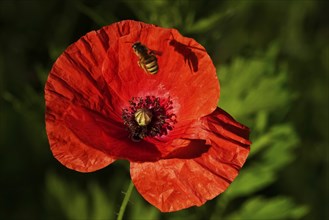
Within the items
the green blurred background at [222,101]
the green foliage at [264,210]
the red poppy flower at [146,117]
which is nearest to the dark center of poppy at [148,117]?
the red poppy flower at [146,117]

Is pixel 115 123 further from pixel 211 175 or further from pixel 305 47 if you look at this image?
pixel 305 47

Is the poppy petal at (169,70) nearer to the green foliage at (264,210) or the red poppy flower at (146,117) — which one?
the red poppy flower at (146,117)

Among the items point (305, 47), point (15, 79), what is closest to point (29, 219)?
point (15, 79)

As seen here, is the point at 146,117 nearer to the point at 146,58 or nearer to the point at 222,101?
the point at 146,58

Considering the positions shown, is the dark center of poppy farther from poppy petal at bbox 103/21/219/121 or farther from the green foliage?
the green foliage

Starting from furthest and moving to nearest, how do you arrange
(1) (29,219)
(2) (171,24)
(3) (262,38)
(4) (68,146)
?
(3) (262,38), (1) (29,219), (2) (171,24), (4) (68,146)

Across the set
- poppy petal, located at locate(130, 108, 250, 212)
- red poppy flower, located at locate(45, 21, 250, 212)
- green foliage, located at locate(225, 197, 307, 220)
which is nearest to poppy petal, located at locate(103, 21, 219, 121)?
red poppy flower, located at locate(45, 21, 250, 212)

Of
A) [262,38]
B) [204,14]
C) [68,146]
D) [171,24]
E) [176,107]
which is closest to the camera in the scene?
[68,146]
